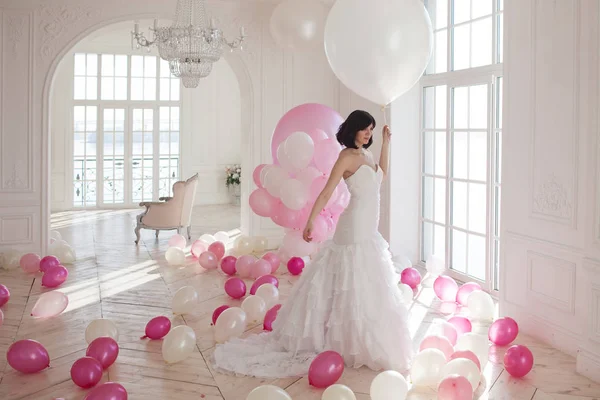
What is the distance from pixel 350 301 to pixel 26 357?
1970 millimetres

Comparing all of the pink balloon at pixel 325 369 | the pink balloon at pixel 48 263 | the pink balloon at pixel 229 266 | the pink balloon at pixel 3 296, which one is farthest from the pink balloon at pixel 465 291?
the pink balloon at pixel 48 263

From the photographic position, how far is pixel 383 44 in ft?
13.1

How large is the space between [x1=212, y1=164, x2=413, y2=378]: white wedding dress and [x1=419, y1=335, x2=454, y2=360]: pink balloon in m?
0.13

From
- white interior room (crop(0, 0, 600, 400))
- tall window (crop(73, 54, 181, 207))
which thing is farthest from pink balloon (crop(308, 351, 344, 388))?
tall window (crop(73, 54, 181, 207))

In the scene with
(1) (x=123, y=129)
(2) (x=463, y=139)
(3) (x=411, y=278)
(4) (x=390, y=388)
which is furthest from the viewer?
(1) (x=123, y=129)

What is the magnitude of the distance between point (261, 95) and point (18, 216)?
3367 millimetres

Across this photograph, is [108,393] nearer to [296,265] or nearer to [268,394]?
[268,394]

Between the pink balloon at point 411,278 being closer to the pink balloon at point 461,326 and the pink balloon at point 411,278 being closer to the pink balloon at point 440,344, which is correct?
the pink balloon at point 461,326

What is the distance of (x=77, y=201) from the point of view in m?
12.9

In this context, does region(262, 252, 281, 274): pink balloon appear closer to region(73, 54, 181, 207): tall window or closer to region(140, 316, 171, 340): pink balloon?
region(140, 316, 171, 340): pink balloon

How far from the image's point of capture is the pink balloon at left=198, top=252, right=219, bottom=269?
6.97m

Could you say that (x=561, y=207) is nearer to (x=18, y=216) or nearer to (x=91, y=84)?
(x=18, y=216)

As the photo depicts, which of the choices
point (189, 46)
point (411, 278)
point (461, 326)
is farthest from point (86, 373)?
point (411, 278)

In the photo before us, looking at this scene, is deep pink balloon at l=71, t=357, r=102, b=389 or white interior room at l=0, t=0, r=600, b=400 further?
white interior room at l=0, t=0, r=600, b=400
